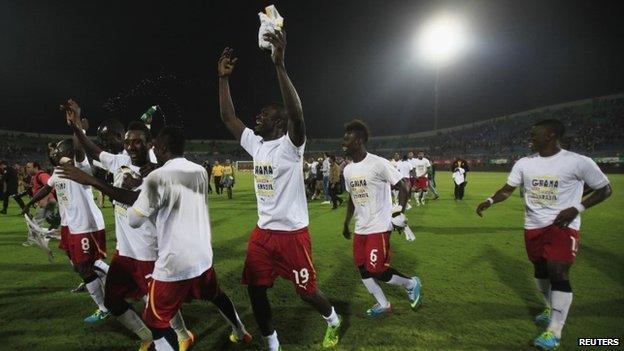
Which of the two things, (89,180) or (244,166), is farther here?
(244,166)

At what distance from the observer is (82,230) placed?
4.54 m

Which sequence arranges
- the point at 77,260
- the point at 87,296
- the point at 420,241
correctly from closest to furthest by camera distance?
the point at 77,260 < the point at 87,296 < the point at 420,241

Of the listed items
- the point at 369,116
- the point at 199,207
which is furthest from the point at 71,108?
the point at 369,116

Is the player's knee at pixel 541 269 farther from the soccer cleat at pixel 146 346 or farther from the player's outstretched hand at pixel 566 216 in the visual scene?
the soccer cleat at pixel 146 346

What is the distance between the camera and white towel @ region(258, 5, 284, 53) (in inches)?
114

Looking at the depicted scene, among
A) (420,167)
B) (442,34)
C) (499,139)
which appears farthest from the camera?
(499,139)

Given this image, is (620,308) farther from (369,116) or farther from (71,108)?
(369,116)

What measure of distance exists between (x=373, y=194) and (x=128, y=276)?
277cm

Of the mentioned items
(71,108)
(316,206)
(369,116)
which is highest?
(369,116)

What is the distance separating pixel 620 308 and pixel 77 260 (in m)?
6.66

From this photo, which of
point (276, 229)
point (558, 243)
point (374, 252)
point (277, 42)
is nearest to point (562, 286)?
point (558, 243)

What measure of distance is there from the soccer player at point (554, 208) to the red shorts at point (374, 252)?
160 centimetres

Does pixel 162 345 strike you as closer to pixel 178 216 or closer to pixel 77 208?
pixel 178 216

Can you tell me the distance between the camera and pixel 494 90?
66875 millimetres
